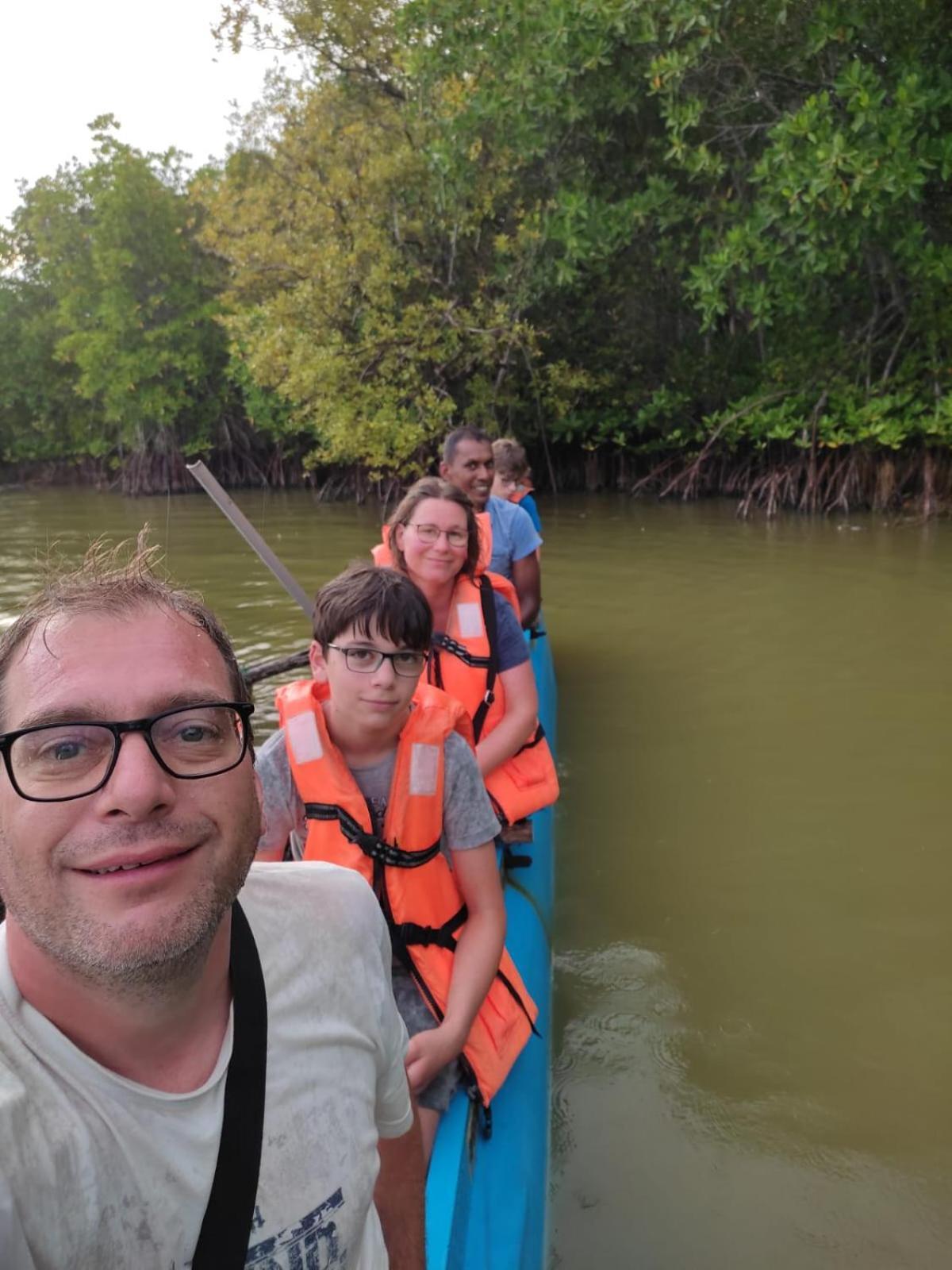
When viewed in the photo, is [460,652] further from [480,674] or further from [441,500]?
[441,500]

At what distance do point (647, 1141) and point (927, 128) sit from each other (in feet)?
30.3

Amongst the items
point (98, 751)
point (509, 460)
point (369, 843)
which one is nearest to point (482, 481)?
point (509, 460)

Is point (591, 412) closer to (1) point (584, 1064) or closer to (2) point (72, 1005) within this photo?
(1) point (584, 1064)

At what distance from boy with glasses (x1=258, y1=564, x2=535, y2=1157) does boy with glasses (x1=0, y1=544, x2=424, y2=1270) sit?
3.15 ft

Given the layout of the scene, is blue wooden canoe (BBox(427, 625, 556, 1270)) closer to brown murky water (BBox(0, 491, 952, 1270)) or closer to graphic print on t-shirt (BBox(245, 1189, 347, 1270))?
brown murky water (BBox(0, 491, 952, 1270))

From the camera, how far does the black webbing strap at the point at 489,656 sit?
323cm

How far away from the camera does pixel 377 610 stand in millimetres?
2125

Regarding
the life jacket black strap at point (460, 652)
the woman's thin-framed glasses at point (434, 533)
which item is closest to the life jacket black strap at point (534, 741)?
the life jacket black strap at point (460, 652)

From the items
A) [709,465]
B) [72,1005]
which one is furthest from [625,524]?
[72,1005]

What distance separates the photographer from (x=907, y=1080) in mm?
2574

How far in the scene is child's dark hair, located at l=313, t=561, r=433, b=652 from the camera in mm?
2119

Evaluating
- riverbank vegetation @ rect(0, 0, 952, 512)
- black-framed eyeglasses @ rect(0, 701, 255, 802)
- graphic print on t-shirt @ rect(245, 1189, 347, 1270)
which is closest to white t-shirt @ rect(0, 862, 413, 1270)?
graphic print on t-shirt @ rect(245, 1189, 347, 1270)

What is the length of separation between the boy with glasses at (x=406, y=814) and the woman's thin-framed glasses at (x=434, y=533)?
933 mm

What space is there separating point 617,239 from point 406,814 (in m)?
10.0
